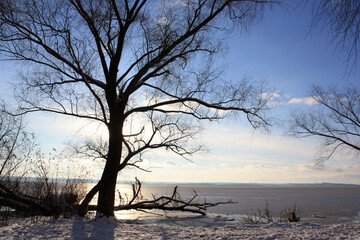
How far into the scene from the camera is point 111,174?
30.0 feet

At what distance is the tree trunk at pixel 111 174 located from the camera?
8.88 metres

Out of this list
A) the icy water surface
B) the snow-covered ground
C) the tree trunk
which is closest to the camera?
the snow-covered ground

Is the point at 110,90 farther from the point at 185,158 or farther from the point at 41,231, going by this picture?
the point at 41,231

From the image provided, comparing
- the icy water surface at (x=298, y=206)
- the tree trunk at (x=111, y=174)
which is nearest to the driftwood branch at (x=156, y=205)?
the icy water surface at (x=298, y=206)

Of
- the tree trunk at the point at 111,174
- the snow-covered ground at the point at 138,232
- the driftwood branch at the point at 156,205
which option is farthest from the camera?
the driftwood branch at the point at 156,205

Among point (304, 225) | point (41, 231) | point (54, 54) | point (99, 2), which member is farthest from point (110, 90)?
point (304, 225)

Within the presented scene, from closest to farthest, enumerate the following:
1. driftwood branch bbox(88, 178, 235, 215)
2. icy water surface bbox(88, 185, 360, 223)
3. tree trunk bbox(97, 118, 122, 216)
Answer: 1. tree trunk bbox(97, 118, 122, 216)
2. driftwood branch bbox(88, 178, 235, 215)
3. icy water surface bbox(88, 185, 360, 223)

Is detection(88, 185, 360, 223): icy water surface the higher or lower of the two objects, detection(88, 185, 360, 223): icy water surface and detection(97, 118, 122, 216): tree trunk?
the lower

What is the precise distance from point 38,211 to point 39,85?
4.23m

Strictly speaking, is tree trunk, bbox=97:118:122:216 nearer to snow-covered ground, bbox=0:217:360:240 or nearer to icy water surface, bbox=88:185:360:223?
snow-covered ground, bbox=0:217:360:240

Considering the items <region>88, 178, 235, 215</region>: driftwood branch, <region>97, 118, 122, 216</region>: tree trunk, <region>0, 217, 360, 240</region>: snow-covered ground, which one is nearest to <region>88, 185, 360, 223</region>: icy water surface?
<region>88, 178, 235, 215</region>: driftwood branch

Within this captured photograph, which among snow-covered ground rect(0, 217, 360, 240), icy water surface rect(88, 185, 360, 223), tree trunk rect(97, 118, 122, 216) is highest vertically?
tree trunk rect(97, 118, 122, 216)

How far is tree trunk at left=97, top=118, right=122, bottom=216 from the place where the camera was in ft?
29.1

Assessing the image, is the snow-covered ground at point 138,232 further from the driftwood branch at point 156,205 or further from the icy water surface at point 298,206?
the icy water surface at point 298,206
